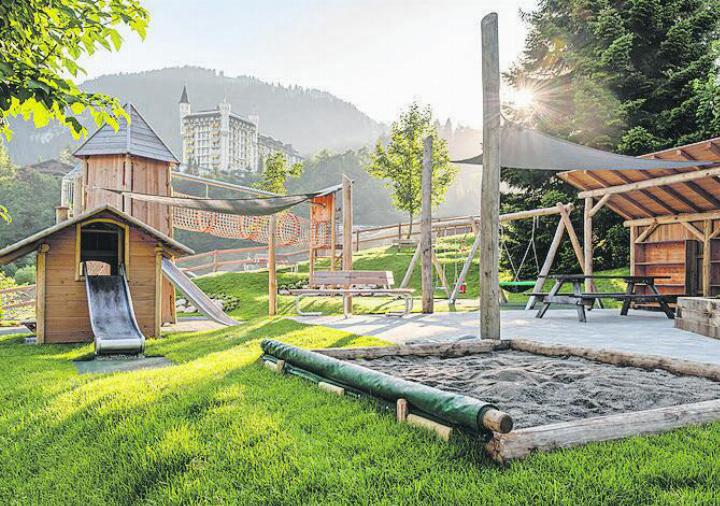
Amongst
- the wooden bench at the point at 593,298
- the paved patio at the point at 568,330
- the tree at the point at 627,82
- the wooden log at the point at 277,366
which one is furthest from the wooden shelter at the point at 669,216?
Result: the wooden log at the point at 277,366

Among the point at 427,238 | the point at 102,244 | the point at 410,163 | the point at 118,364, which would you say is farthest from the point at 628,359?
the point at 410,163

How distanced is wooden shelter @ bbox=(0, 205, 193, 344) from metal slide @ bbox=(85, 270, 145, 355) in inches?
9.6

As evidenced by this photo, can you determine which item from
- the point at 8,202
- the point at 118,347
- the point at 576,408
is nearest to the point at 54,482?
the point at 576,408

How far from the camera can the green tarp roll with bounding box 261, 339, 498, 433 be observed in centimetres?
251

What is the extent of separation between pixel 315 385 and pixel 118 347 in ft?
11.8

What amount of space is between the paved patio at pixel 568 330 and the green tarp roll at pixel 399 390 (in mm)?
2407

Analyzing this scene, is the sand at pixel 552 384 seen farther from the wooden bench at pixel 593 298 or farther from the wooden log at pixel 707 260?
the wooden log at pixel 707 260

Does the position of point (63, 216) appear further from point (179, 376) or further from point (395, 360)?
point (395, 360)

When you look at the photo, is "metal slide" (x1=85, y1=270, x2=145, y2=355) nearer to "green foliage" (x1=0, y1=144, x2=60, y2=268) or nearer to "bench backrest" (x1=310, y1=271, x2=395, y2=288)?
"bench backrest" (x1=310, y1=271, x2=395, y2=288)

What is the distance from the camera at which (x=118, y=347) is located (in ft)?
21.4

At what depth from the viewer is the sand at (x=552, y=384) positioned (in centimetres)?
313

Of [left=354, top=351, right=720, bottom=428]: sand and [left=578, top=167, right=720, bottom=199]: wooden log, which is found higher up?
[left=578, top=167, right=720, bottom=199]: wooden log

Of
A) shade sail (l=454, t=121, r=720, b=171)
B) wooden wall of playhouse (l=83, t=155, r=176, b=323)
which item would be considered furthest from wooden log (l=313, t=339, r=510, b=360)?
wooden wall of playhouse (l=83, t=155, r=176, b=323)

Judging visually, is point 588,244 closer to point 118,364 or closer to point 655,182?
point 655,182
